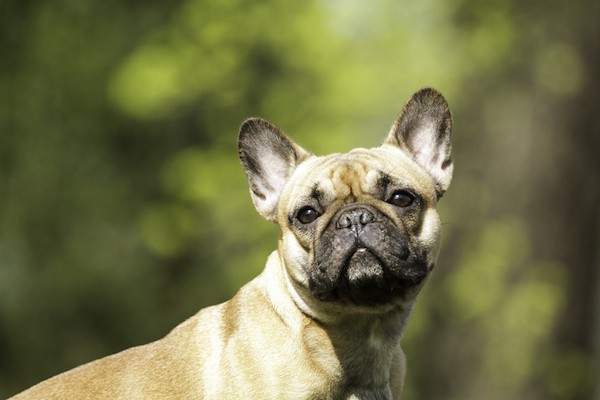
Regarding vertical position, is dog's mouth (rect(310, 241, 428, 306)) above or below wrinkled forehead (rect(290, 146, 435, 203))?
below

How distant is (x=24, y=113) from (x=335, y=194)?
1498 cm

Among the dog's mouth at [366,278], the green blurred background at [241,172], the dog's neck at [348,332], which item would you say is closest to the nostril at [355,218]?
the dog's mouth at [366,278]

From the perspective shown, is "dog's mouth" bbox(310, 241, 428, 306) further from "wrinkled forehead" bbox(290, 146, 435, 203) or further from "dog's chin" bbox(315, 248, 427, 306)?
"wrinkled forehead" bbox(290, 146, 435, 203)

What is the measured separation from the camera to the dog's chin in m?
6.92

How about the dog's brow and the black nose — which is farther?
the dog's brow

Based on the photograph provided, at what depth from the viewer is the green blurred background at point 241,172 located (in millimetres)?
17672

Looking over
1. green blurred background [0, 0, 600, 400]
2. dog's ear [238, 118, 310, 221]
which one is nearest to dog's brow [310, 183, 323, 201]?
dog's ear [238, 118, 310, 221]

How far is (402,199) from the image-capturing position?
7.41 m

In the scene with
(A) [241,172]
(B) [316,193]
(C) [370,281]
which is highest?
(B) [316,193]

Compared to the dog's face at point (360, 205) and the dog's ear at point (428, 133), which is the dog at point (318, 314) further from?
the dog's ear at point (428, 133)

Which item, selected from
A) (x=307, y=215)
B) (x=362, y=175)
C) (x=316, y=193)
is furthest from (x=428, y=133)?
(x=307, y=215)

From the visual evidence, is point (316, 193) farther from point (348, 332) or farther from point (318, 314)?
point (348, 332)

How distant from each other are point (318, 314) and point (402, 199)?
3.29 feet

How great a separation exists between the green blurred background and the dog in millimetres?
10508
